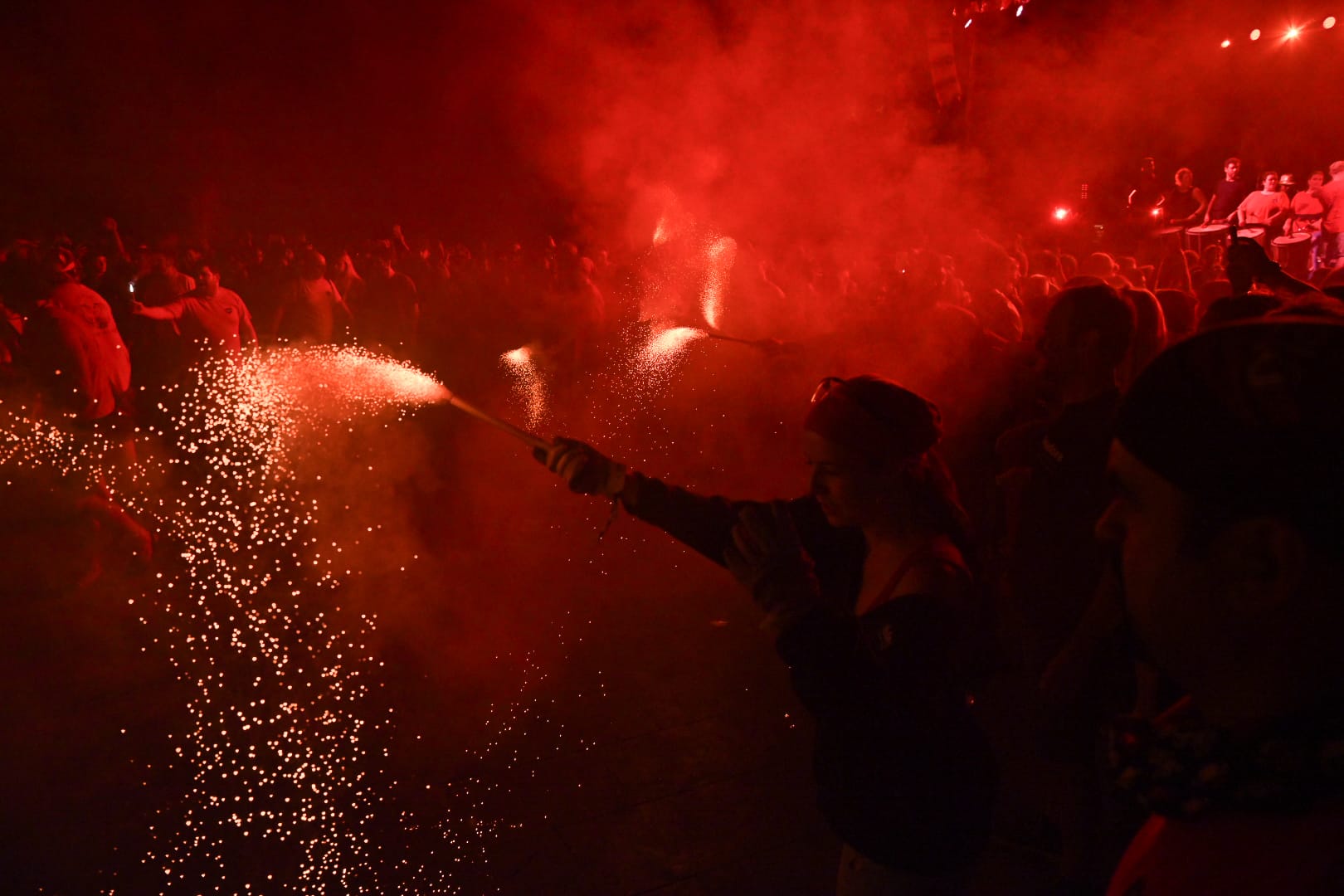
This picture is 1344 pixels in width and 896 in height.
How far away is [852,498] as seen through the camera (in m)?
2.02

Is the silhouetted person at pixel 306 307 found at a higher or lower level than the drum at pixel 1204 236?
higher

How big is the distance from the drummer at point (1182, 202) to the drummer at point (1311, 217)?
1.31m

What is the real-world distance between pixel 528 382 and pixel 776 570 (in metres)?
10.5

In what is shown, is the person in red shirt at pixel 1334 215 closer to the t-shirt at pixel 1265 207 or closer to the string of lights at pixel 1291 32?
the t-shirt at pixel 1265 207

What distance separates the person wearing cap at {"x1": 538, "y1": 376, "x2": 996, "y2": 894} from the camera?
1.57m

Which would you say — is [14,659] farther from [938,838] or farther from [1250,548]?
[1250,548]

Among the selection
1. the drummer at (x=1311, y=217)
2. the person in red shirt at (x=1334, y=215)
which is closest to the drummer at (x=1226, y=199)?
the drummer at (x=1311, y=217)

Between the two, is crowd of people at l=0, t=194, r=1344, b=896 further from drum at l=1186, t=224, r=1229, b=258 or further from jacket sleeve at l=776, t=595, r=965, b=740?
drum at l=1186, t=224, r=1229, b=258

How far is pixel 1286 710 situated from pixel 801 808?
3.10m

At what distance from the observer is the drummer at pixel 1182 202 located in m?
14.9

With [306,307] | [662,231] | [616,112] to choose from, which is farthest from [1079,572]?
[662,231]

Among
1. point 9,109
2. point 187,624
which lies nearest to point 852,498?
point 187,624

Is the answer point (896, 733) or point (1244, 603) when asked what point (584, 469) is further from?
point (1244, 603)

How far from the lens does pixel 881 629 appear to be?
1710mm
